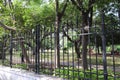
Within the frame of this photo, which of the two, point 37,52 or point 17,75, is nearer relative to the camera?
point 37,52

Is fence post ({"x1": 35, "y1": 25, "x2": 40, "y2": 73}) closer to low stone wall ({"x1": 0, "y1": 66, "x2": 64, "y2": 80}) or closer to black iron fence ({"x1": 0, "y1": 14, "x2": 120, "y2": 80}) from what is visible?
black iron fence ({"x1": 0, "y1": 14, "x2": 120, "y2": 80})

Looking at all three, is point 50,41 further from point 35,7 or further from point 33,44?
point 35,7

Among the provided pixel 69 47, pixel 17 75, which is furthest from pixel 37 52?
pixel 17 75

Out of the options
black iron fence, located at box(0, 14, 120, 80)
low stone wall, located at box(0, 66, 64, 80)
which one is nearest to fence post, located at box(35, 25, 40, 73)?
black iron fence, located at box(0, 14, 120, 80)

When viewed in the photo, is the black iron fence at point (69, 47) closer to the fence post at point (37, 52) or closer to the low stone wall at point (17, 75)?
the fence post at point (37, 52)

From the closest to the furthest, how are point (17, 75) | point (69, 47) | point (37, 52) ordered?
point (69, 47) → point (37, 52) → point (17, 75)

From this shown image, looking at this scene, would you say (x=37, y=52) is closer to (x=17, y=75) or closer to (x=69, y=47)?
(x=69, y=47)

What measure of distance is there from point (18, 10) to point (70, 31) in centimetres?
708

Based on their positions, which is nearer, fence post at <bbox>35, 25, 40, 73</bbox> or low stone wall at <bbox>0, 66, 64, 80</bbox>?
low stone wall at <bbox>0, 66, 64, 80</bbox>

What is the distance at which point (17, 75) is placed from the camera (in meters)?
7.19

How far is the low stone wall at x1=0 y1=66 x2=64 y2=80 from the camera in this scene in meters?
6.12

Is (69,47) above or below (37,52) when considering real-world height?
above

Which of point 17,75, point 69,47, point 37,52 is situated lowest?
point 17,75

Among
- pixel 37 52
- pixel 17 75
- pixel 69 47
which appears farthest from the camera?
pixel 17 75
